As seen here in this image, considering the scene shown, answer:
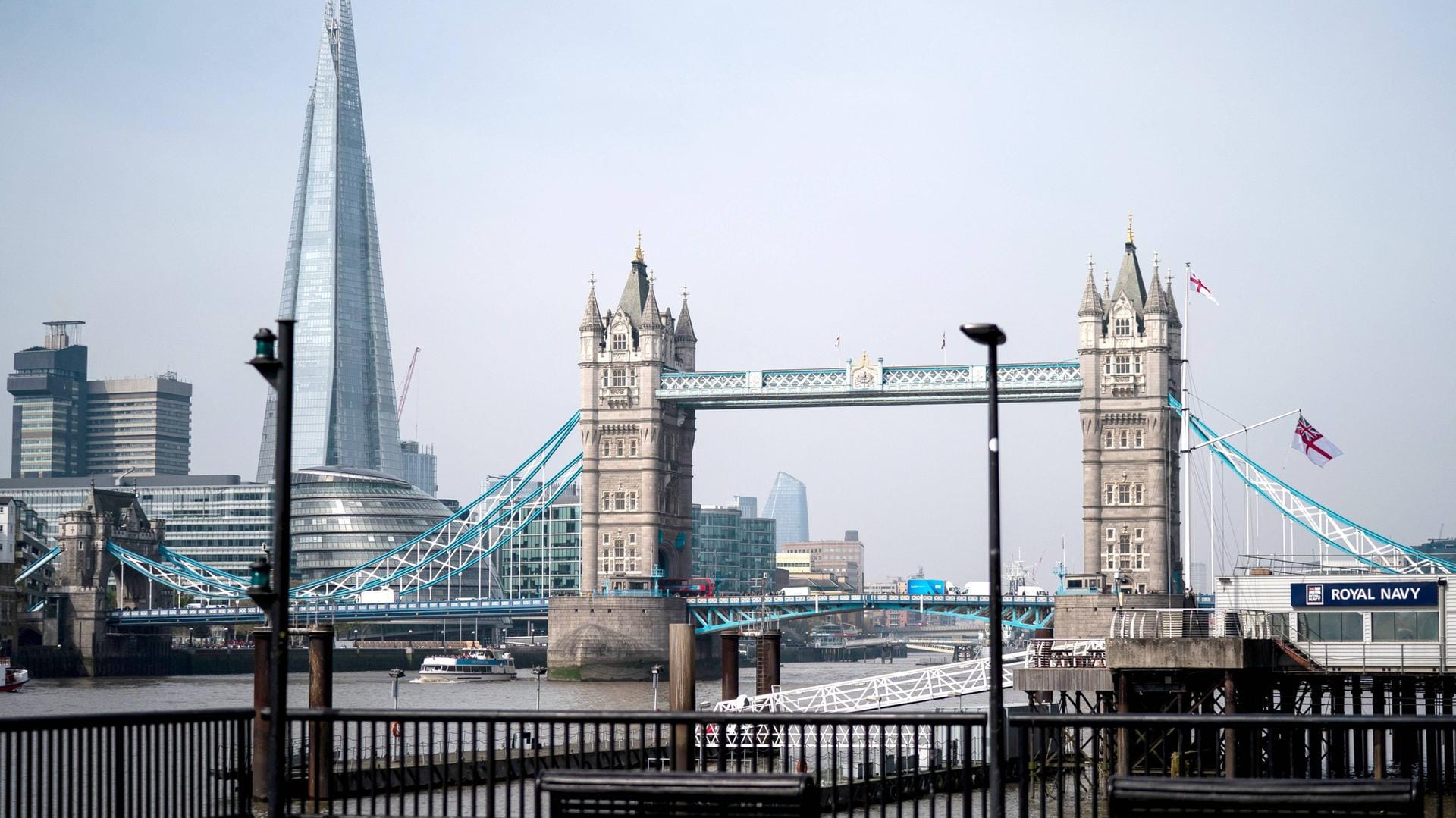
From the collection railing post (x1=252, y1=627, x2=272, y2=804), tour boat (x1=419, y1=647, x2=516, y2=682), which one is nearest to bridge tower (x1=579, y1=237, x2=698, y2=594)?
tour boat (x1=419, y1=647, x2=516, y2=682)

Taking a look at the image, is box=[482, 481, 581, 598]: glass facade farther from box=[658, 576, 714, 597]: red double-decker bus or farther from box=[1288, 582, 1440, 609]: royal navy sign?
box=[1288, 582, 1440, 609]: royal navy sign

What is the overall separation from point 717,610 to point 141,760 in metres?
90.8

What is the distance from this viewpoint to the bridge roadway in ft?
317

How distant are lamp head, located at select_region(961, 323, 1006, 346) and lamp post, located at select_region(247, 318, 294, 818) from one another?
426 centimetres

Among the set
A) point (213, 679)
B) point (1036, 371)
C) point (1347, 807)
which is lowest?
point (213, 679)

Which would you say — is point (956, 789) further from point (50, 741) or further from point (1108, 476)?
point (1108, 476)

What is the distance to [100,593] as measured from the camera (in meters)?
111

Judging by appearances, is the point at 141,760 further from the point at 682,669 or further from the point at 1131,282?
the point at 1131,282

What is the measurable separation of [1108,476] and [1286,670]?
5960cm

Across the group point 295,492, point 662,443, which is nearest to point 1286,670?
point 662,443

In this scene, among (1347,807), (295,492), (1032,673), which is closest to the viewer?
(1347,807)

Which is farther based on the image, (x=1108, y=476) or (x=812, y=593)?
(x=812, y=593)

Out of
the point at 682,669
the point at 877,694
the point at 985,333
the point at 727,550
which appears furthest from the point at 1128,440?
the point at 727,550

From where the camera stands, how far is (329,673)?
36906 millimetres
